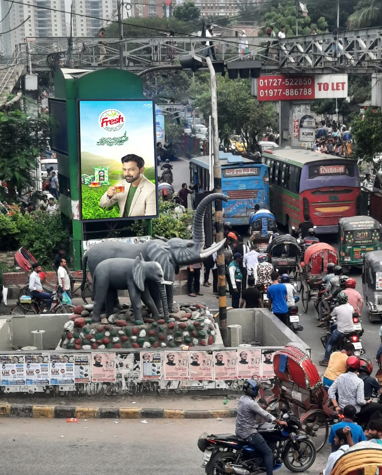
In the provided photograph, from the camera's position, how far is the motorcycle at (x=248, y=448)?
11.0 metres

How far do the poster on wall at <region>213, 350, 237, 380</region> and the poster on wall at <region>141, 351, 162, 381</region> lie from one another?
0.83 m

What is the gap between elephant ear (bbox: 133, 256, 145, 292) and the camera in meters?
14.8

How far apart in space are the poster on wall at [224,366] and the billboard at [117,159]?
25.7ft

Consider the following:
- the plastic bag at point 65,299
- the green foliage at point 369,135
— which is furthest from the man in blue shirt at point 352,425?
the green foliage at point 369,135

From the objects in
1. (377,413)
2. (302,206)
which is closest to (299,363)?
(377,413)

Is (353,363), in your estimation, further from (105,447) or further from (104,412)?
(104,412)

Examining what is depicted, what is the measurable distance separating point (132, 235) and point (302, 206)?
7131 mm

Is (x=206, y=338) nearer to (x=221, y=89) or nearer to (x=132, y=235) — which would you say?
(x=132, y=235)

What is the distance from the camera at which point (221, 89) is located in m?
47.2

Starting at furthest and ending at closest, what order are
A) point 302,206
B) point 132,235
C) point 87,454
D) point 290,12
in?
point 290,12
point 302,206
point 132,235
point 87,454

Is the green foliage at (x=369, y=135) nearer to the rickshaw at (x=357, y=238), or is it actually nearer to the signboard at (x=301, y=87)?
the signboard at (x=301, y=87)

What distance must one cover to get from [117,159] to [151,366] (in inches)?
312

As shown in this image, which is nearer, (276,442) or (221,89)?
(276,442)

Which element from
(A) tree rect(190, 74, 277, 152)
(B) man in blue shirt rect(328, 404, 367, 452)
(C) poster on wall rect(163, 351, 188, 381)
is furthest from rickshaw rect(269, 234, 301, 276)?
(A) tree rect(190, 74, 277, 152)
